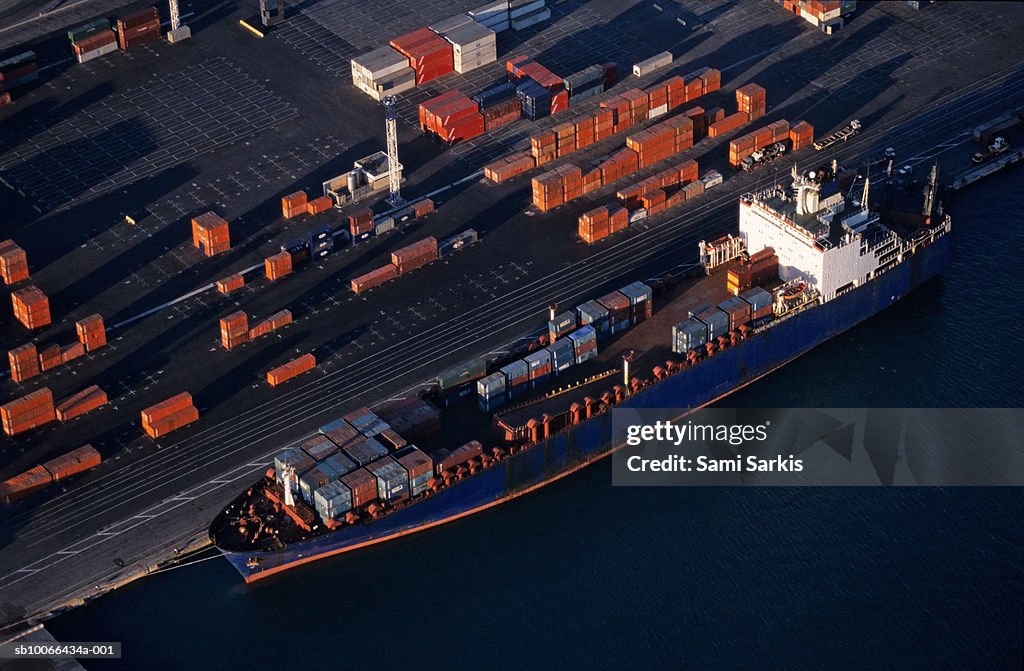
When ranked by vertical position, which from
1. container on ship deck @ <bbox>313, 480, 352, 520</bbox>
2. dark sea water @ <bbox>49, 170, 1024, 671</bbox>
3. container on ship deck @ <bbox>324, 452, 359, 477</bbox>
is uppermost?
container on ship deck @ <bbox>324, 452, 359, 477</bbox>

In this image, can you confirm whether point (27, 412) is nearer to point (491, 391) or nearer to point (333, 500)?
point (333, 500)

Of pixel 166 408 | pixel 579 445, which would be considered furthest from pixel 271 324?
pixel 579 445

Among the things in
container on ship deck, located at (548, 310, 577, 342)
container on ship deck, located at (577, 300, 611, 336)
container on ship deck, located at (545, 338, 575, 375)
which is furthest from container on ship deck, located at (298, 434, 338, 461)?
container on ship deck, located at (577, 300, 611, 336)

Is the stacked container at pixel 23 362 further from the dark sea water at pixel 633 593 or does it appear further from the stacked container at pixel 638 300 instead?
the stacked container at pixel 638 300

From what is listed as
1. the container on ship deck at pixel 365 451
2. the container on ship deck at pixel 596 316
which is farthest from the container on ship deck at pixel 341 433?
the container on ship deck at pixel 596 316

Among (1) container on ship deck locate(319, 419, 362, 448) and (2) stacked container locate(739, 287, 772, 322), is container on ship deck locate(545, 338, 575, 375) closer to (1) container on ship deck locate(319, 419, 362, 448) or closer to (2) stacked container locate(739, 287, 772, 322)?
(2) stacked container locate(739, 287, 772, 322)

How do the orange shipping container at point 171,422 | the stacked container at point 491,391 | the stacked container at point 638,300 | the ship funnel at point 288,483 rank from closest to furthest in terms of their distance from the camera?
the ship funnel at point 288,483
the stacked container at point 491,391
the orange shipping container at point 171,422
the stacked container at point 638,300

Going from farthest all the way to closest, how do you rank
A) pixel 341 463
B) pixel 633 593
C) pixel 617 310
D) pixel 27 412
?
pixel 617 310, pixel 27 412, pixel 341 463, pixel 633 593
